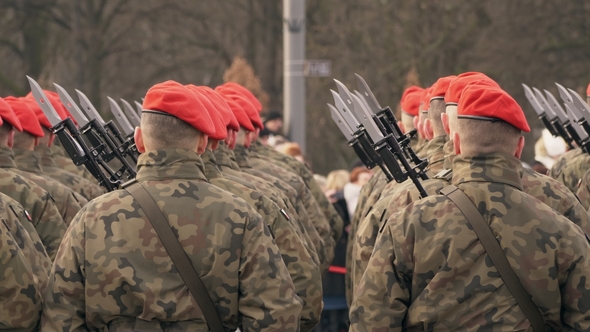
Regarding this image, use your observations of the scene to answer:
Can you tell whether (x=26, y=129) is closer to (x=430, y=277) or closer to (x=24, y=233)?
(x=24, y=233)

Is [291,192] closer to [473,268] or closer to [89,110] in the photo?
[89,110]

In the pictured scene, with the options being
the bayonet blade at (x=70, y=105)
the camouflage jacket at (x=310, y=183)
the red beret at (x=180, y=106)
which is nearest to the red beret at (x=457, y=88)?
the red beret at (x=180, y=106)

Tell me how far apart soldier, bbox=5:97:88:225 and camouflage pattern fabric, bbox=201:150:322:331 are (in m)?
1.51

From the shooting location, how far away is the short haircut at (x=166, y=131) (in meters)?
4.73

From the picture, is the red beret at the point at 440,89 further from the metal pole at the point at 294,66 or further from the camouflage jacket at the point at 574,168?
the metal pole at the point at 294,66

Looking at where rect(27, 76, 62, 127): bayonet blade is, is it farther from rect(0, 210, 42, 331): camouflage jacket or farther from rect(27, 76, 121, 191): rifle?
rect(0, 210, 42, 331): camouflage jacket

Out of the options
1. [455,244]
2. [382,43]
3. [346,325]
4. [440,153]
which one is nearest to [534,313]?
[455,244]

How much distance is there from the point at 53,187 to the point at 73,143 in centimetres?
61

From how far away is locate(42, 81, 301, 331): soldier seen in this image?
14.8 feet

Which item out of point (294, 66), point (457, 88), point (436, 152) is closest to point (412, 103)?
point (436, 152)

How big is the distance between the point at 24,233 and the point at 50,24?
2241cm

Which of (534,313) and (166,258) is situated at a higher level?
(166,258)

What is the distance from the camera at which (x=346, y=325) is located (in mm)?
10469

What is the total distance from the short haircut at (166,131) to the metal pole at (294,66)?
10481 mm
